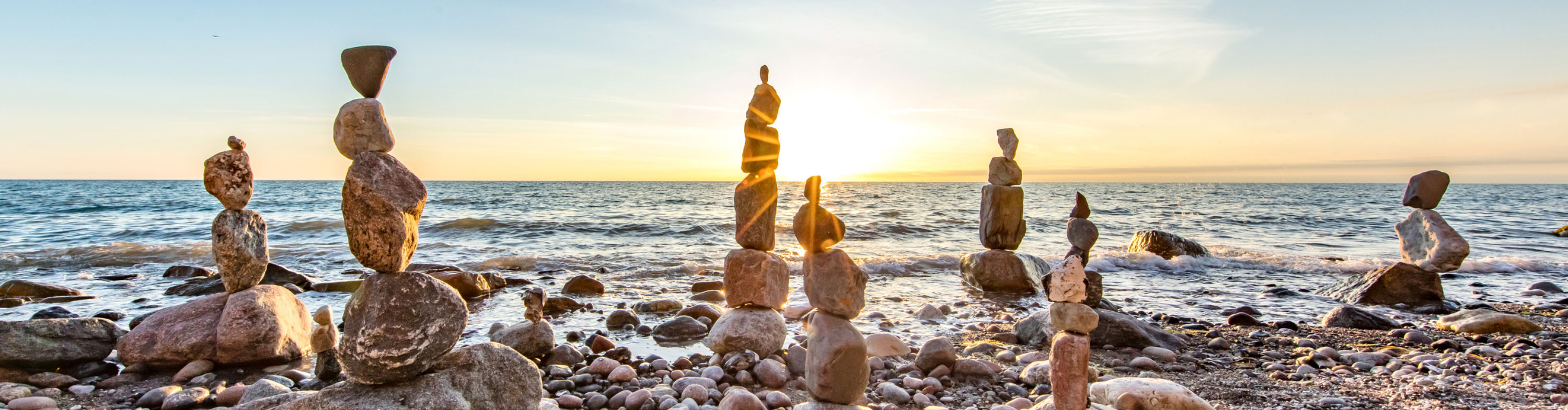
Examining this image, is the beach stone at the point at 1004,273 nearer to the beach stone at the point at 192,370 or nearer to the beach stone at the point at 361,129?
the beach stone at the point at 361,129

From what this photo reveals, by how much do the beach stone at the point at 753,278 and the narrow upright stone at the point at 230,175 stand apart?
3.73 metres

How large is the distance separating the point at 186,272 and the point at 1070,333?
13.1 meters

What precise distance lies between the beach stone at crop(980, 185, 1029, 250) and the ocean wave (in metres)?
14.5

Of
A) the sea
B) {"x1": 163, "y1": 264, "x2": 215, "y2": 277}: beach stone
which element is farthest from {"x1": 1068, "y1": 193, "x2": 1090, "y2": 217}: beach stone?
{"x1": 163, "y1": 264, "x2": 215, "y2": 277}: beach stone

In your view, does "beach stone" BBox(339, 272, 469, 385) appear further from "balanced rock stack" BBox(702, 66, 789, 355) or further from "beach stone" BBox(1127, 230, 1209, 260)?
"beach stone" BBox(1127, 230, 1209, 260)

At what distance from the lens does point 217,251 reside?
5.20 meters

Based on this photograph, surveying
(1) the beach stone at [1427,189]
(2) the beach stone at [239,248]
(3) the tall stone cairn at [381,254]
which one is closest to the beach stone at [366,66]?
(3) the tall stone cairn at [381,254]

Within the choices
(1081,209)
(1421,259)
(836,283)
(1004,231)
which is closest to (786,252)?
(1004,231)

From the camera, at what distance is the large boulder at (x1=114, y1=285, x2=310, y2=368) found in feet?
16.8

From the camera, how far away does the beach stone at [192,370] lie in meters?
4.91

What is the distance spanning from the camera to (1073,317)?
135 inches

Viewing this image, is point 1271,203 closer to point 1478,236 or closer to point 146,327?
point 1478,236

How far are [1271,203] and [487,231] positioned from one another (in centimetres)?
4670

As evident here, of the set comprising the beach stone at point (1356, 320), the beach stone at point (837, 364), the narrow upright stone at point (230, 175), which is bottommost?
the beach stone at point (1356, 320)
